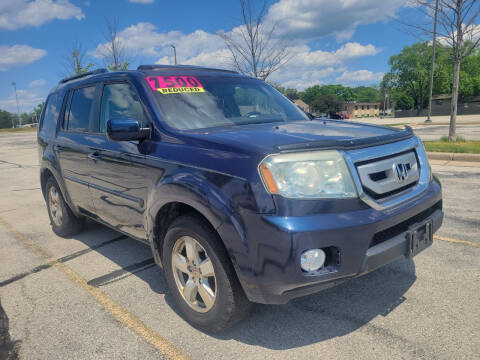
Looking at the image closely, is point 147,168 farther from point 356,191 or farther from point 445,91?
point 445,91

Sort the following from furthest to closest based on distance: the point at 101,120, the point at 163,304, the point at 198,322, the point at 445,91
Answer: the point at 445,91 < the point at 101,120 < the point at 163,304 < the point at 198,322

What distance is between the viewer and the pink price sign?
317 cm

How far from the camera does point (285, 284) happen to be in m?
2.05

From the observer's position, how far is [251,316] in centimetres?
278

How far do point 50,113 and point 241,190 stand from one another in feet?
12.6

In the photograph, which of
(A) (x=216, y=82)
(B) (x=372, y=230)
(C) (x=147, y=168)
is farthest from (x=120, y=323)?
(A) (x=216, y=82)

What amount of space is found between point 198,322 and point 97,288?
129cm

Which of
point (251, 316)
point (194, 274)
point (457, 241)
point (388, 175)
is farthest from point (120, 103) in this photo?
Answer: point (457, 241)

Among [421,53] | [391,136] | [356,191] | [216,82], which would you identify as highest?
[421,53]

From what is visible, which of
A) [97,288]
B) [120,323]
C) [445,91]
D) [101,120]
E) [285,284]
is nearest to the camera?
[285,284]

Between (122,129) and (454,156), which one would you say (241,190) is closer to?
(122,129)

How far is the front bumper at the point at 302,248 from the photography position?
6.57 feet

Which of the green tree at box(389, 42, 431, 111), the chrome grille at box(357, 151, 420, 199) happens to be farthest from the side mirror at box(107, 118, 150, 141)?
the green tree at box(389, 42, 431, 111)

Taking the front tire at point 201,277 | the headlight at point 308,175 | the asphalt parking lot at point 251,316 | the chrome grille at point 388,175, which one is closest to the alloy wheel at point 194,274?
the front tire at point 201,277
